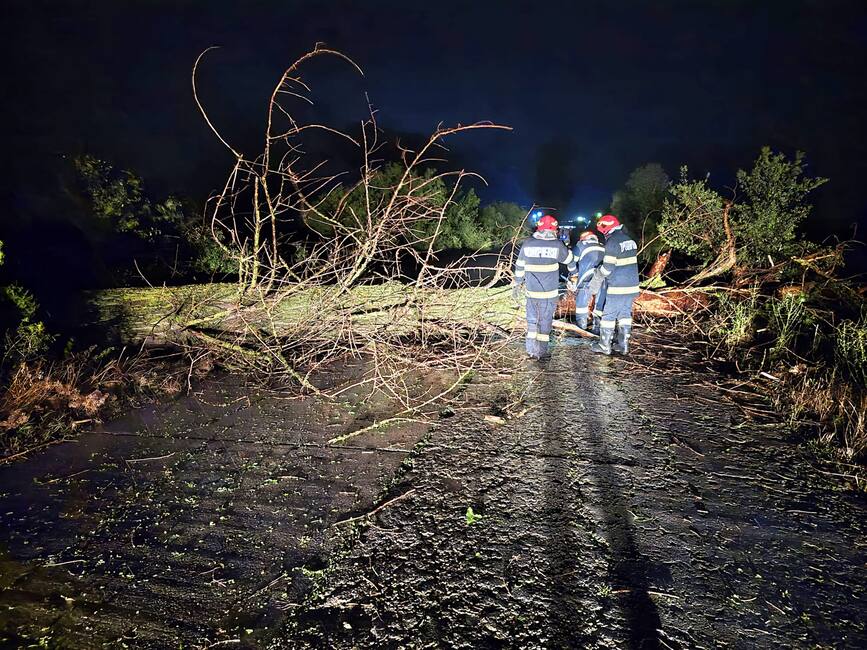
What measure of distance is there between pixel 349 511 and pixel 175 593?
2.92ft

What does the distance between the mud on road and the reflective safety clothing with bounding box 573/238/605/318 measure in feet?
8.39

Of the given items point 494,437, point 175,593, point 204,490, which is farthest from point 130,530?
point 494,437

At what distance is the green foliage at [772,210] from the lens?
6531 millimetres

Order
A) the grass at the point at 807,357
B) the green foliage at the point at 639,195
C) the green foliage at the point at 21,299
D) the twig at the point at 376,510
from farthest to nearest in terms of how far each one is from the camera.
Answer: the green foliage at the point at 639,195, the green foliage at the point at 21,299, the grass at the point at 807,357, the twig at the point at 376,510

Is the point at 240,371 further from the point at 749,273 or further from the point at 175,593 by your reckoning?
the point at 749,273

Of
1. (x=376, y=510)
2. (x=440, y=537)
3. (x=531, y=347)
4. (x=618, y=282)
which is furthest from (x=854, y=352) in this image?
(x=376, y=510)

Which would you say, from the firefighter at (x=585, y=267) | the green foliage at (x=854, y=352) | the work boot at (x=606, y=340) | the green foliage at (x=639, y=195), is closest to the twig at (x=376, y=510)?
the work boot at (x=606, y=340)

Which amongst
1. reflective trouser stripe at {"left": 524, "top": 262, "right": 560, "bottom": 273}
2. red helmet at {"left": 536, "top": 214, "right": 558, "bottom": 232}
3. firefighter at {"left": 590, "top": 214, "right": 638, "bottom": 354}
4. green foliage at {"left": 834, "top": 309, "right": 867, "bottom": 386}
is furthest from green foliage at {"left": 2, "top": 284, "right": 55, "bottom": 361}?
green foliage at {"left": 834, "top": 309, "right": 867, "bottom": 386}

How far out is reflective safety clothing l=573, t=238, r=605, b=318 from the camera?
222 inches

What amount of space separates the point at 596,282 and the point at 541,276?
98 centimetres

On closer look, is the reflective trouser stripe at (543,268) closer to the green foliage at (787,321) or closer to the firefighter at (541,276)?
the firefighter at (541,276)

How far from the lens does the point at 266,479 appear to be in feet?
9.01

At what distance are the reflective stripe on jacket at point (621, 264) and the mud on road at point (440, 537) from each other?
71.8 inches

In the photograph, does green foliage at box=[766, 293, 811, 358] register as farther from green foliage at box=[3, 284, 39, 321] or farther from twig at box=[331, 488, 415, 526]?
green foliage at box=[3, 284, 39, 321]
